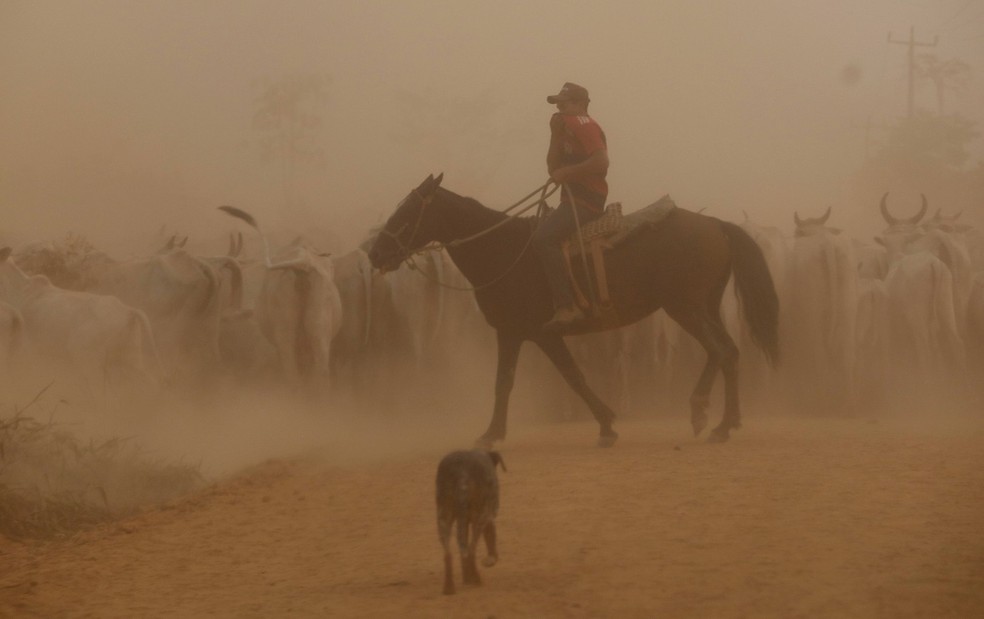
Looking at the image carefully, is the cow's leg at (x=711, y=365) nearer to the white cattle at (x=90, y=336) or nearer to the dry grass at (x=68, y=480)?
the dry grass at (x=68, y=480)

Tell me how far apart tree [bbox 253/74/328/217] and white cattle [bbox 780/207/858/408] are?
22849mm

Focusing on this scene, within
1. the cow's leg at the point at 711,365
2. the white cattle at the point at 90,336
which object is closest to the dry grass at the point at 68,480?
the white cattle at the point at 90,336

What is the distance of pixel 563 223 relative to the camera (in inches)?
432

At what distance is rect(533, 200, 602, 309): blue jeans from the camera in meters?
10.8

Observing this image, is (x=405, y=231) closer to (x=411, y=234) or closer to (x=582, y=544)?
(x=411, y=234)

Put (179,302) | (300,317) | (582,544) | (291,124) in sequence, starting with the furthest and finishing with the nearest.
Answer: (291,124), (179,302), (300,317), (582,544)

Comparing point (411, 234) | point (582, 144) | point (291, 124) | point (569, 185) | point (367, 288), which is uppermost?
point (291, 124)


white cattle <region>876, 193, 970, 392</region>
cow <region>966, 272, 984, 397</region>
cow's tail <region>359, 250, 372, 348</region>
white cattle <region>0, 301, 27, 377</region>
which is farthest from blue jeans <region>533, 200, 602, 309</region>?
cow <region>966, 272, 984, 397</region>

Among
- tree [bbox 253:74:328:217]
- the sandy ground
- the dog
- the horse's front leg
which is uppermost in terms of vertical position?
tree [bbox 253:74:328:217]

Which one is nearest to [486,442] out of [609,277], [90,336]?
[609,277]

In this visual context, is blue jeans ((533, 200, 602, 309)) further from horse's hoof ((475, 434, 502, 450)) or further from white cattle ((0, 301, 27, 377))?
white cattle ((0, 301, 27, 377))

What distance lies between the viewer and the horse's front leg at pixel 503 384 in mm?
11008

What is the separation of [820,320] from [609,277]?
4428 mm

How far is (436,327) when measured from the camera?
14.6 metres
